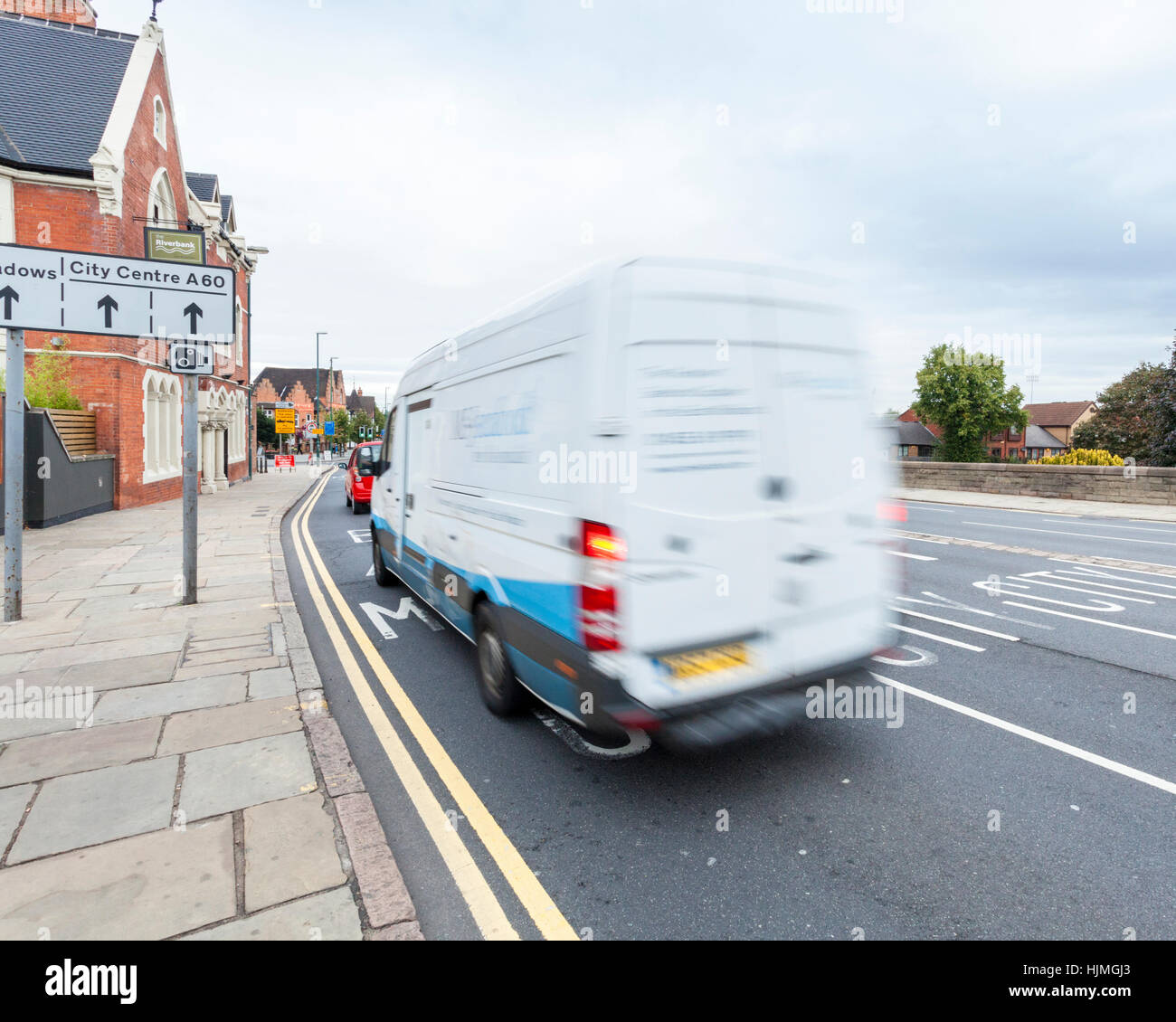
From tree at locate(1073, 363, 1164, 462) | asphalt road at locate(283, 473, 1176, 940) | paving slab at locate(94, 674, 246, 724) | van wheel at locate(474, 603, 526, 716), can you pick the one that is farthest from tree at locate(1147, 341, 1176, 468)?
paving slab at locate(94, 674, 246, 724)

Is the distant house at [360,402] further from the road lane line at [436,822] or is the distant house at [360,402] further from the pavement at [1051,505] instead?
the road lane line at [436,822]

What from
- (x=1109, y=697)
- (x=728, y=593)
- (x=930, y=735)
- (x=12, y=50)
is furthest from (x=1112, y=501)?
(x=12, y=50)

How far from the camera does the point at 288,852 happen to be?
10.4 ft

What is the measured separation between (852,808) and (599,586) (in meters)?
1.84

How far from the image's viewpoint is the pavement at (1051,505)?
59.5 ft

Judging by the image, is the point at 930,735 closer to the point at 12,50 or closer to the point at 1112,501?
the point at 1112,501

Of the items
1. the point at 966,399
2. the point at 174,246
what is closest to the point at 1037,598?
the point at 174,246

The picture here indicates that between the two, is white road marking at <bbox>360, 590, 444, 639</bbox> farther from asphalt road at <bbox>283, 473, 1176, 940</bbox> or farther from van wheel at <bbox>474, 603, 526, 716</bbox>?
van wheel at <bbox>474, 603, 526, 716</bbox>

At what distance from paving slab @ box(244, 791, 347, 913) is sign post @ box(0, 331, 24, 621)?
5460mm

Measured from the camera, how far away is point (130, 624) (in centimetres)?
711

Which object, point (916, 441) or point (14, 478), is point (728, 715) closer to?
point (14, 478)

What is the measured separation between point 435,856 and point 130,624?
562 cm

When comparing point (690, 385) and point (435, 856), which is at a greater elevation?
point (690, 385)
